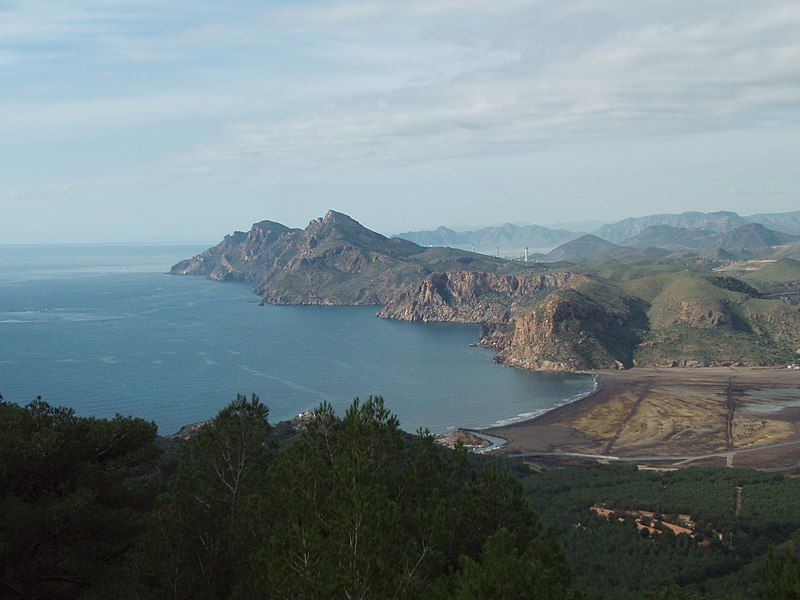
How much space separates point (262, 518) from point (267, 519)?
0.67 ft

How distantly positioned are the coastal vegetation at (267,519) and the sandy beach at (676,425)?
69.8m

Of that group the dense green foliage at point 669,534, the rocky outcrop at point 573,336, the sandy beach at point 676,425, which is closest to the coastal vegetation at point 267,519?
the dense green foliage at point 669,534

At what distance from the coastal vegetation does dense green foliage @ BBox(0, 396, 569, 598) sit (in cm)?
5

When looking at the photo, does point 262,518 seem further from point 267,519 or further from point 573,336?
point 573,336

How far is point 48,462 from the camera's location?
2264 cm

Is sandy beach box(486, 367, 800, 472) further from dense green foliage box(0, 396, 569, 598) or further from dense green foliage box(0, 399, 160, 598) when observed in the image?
dense green foliage box(0, 399, 160, 598)

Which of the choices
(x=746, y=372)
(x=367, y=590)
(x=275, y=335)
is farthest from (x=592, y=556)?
(x=275, y=335)

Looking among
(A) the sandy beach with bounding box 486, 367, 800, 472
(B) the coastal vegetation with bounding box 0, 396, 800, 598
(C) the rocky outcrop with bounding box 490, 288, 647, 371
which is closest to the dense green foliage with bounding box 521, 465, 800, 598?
(B) the coastal vegetation with bounding box 0, 396, 800, 598

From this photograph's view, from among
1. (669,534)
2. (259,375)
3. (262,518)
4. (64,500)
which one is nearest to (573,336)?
(259,375)

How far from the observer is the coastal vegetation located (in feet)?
63.5

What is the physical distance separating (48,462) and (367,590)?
11522 mm

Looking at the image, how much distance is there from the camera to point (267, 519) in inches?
955

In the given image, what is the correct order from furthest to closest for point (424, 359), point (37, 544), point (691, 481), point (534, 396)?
1. point (424, 359)
2. point (534, 396)
3. point (691, 481)
4. point (37, 544)

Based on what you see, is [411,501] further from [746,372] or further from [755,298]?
[755,298]
